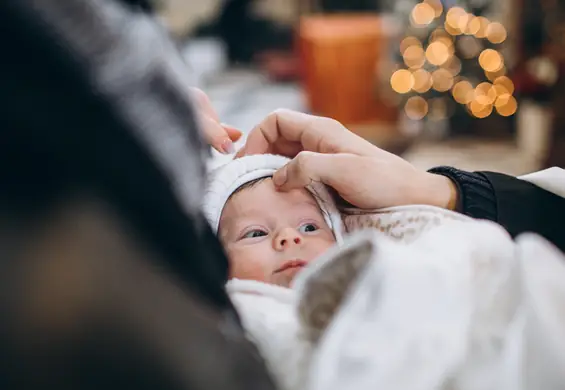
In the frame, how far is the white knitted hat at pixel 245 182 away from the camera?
0.97m

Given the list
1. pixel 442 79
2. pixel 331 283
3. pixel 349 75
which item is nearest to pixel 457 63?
pixel 442 79

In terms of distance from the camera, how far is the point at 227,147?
1.00 meters

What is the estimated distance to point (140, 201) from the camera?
35cm

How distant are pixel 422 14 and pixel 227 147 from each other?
355 cm

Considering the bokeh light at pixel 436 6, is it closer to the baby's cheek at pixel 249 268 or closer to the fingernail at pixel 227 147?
the fingernail at pixel 227 147

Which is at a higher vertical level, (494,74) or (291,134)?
(291,134)

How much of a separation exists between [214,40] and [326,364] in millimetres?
6081

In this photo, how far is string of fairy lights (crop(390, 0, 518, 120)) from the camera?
4199 mm

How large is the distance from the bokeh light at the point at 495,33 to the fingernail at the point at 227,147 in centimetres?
351

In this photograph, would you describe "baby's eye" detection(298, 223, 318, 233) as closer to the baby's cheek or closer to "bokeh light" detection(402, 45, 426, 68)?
the baby's cheek

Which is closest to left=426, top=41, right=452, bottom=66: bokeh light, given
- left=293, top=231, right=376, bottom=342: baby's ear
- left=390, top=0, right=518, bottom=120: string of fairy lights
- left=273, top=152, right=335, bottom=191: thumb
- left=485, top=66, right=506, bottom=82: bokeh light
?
left=390, top=0, right=518, bottom=120: string of fairy lights

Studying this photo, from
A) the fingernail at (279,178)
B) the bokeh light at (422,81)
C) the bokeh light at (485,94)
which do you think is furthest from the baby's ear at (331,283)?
the bokeh light at (485,94)

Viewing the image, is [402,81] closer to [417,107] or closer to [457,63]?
[417,107]

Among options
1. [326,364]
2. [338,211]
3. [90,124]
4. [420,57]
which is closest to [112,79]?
[90,124]
